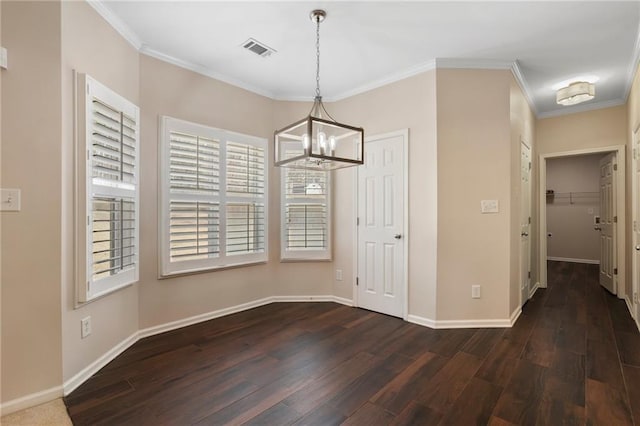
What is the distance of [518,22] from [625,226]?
11.4 feet

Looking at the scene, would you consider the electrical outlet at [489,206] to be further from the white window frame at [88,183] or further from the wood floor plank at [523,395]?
the white window frame at [88,183]

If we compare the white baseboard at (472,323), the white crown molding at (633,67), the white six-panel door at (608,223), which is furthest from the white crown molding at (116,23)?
the white six-panel door at (608,223)

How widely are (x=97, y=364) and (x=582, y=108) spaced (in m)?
6.72

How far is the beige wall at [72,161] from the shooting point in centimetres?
221

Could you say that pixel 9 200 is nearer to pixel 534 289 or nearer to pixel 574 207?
pixel 534 289

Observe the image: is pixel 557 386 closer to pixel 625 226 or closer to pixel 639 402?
pixel 639 402

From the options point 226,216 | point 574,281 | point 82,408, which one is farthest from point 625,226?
point 82,408

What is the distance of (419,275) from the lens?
3.60 metres

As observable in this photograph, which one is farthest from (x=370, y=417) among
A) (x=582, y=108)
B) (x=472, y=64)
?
(x=582, y=108)

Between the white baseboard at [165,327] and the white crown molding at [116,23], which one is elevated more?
the white crown molding at [116,23]

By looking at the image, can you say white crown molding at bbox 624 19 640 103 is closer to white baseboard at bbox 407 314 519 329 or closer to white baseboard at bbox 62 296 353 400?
white baseboard at bbox 407 314 519 329

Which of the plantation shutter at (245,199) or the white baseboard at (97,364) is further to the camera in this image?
the plantation shutter at (245,199)

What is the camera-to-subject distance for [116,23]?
2699 millimetres

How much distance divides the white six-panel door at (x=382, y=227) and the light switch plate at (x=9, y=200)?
10.6 ft
